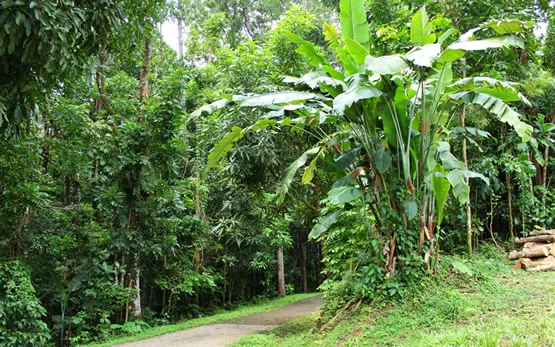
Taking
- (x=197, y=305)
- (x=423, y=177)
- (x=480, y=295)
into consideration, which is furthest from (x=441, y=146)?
(x=197, y=305)

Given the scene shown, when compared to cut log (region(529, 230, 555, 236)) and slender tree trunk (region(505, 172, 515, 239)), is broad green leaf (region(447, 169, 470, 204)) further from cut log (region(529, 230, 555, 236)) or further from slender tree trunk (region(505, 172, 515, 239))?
slender tree trunk (region(505, 172, 515, 239))

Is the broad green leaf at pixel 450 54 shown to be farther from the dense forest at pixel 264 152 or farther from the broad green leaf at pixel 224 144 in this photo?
the broad green leaf at pixel 224 144

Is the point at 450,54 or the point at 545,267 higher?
the point at 450,54

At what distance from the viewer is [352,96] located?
13.3 feet

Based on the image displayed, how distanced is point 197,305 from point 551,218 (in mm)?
8431

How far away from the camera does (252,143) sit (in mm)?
7367

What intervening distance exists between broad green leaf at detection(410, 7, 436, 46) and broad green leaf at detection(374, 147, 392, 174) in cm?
144

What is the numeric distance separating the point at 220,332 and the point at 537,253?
5.25 meters

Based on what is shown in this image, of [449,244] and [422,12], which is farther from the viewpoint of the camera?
[449,244]

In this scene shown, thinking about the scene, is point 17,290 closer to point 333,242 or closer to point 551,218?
point 333,242

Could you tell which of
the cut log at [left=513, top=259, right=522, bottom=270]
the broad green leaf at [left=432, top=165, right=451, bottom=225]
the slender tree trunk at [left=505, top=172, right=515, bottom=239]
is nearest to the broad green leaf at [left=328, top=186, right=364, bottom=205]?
the broad green leaf at [left=432, top=165, right=451, bottom=225]

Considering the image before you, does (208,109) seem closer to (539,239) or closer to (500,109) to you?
(500,109)

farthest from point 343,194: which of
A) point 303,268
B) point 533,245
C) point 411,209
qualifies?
point 303,268

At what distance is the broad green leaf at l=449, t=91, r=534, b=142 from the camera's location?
428 centimetres
